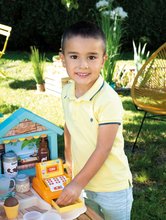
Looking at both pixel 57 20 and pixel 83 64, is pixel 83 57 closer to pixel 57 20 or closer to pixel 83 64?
pixel 83 64

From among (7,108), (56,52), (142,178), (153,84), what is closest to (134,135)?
(153,84)

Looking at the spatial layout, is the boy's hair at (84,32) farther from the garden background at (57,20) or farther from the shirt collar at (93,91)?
the garden background at (57,20)

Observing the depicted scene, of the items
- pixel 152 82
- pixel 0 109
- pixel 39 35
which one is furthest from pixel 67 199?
pixel 39 35

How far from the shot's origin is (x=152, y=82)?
13.0 feet

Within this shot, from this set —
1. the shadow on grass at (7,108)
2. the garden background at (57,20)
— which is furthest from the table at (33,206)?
the garden background at (57,20)

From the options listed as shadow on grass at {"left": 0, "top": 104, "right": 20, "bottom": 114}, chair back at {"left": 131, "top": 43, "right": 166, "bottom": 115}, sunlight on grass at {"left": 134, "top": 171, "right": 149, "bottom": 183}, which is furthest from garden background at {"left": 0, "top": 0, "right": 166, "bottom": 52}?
sunlight on grass at {"left": 134, "top": 171, "right": 149, "bottom": 183}

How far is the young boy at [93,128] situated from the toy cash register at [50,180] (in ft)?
0.25

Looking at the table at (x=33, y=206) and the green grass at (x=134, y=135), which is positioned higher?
the table at (x=33, y=206)

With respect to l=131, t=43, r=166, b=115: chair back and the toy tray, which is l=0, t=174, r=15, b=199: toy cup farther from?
l=131, t=43, r=166, b=115: chair back

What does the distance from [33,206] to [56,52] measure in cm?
748

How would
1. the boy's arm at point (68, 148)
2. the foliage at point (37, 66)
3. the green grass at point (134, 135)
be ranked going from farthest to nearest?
the foliage at point (37, 66) → the green grass at point (134, 135) → the boy's arm at point (68, 148)

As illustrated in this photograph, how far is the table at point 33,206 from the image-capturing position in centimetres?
171

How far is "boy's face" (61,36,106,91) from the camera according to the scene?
5.38ft

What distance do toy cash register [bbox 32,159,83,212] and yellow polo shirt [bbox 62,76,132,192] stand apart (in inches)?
3.7
